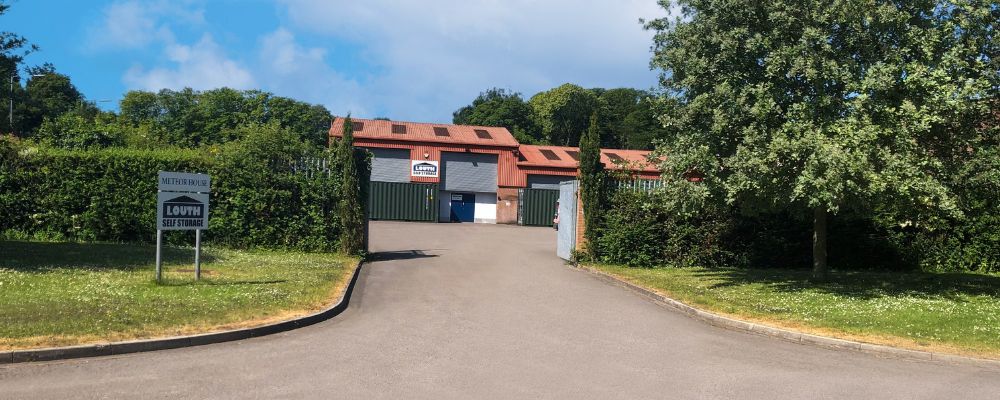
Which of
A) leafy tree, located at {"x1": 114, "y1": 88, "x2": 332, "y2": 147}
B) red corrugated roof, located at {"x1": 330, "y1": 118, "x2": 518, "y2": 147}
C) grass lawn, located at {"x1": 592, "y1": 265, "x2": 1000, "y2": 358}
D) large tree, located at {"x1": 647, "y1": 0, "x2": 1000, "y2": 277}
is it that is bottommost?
grass lawn, located at {"x1": 592, "y1": 265, "x2": 1000, "y2": 358}

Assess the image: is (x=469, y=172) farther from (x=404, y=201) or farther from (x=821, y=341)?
(x=821, y=341)

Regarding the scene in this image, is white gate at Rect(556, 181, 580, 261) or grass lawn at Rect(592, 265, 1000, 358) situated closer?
grass lawn at Rect(592, 265, 1000, 358)

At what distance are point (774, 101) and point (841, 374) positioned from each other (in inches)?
281

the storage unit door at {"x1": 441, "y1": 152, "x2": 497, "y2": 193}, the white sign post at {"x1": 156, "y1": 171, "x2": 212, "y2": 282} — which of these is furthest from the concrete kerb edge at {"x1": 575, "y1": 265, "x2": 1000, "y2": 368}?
the storage unit door at {"x1": 441, "y1": 152, "x2": 497, "y2": 193}

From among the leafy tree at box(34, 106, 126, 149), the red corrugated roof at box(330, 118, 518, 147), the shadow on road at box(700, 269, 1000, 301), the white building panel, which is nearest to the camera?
the shadow on road at box(700, 269, 1000, 301)

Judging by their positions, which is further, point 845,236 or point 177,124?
point 177,124

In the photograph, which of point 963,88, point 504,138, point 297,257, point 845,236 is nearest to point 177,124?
point 504,138

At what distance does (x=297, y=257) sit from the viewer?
18.4 m

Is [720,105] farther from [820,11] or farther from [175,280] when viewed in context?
[175,280]

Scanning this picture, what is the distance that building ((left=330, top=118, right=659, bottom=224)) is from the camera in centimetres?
4612

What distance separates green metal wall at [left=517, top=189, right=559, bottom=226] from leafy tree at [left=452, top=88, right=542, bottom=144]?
3574 cm

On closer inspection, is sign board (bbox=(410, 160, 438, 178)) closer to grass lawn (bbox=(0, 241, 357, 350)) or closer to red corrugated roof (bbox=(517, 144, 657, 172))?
red corrugated roof (bbox=(517, 144, 657, 172))

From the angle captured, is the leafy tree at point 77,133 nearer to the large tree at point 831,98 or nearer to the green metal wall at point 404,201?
the green metal wall at point 404,201

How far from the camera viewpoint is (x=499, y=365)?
26.0 ft
